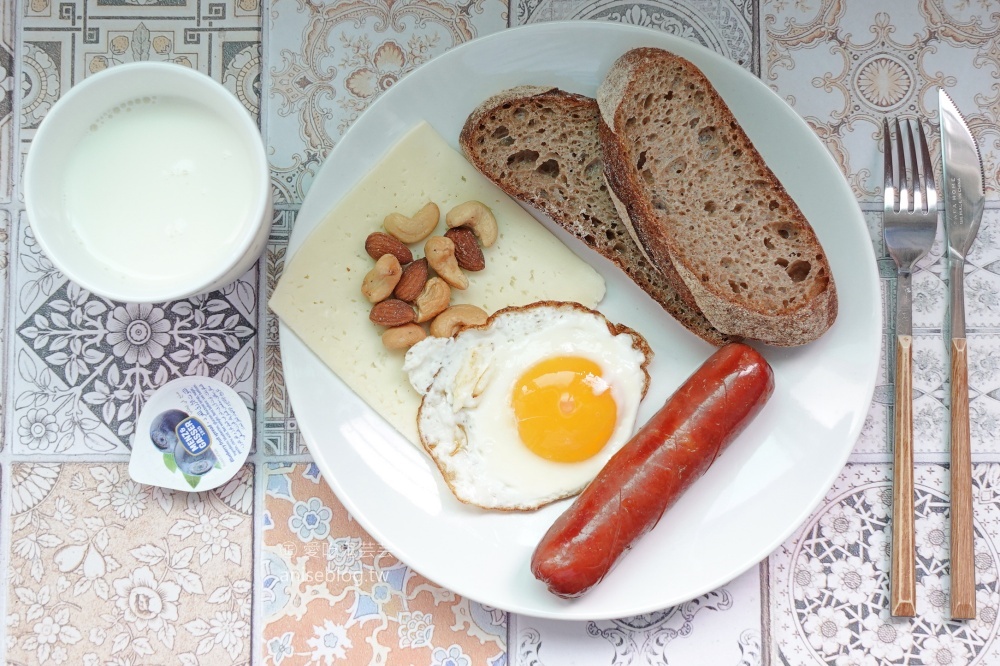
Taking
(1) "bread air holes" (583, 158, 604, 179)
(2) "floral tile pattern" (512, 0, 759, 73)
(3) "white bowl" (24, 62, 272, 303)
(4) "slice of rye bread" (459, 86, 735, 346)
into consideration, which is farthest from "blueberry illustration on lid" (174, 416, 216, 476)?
(2) "floral tile pattern" (512, 0, 759, 73)

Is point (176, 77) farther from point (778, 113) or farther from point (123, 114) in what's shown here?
point (778, 113)

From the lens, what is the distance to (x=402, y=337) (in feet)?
4.67

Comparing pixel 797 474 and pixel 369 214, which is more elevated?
pixel 369 214

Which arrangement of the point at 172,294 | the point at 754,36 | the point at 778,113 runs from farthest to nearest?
the point at 754,36
the point at 778,113
the point at 172,294

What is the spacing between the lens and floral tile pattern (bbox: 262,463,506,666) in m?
1.53

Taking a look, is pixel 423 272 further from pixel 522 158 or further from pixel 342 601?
pixel 342 601

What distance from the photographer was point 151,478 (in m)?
1.49

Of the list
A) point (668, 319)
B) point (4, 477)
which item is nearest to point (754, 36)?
point (668, 319)

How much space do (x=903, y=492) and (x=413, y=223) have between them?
3.54 feet

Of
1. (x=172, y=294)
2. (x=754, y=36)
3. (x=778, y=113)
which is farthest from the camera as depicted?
(x=754, y=36)

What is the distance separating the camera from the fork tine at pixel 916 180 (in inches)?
58.2

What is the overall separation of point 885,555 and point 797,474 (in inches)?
11.4

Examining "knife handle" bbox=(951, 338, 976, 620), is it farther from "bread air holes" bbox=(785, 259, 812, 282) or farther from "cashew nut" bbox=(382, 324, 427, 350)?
"cashew nut" bbox=(382, 324, 427, 350)

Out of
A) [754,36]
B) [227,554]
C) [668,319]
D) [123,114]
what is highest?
[754,36]
